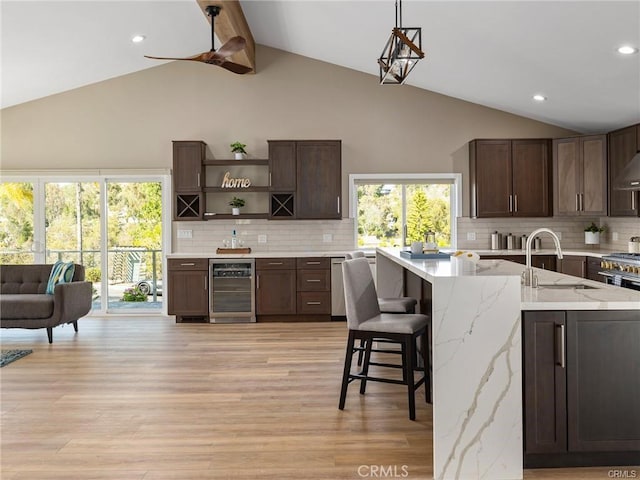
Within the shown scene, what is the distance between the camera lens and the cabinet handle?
2726 mm

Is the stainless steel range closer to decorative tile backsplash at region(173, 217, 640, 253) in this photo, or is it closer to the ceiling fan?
decorative tile backsplash at region(173, 217, 640, 253)

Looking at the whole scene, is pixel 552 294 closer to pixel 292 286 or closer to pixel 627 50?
pixel 627 50

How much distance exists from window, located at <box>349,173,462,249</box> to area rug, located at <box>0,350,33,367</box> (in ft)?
14.2

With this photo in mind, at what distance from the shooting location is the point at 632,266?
555 cm

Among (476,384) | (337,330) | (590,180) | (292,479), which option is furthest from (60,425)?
(590,180)

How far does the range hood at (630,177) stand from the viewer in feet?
18.7

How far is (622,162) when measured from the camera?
6277 mm

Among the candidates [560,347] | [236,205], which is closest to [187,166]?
[236,205]

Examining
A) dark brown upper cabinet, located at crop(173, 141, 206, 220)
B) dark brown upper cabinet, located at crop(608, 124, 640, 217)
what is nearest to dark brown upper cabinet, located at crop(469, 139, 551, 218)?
dark brown upper cabinet, located at crop(608, 124, 640, 217)

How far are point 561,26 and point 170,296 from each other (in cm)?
538

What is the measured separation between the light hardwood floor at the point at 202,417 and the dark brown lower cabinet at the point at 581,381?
194mm

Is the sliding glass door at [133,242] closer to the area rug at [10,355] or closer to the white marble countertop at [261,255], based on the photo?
the white marble countertop at [261,255]

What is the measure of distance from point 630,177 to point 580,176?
1.10 meters

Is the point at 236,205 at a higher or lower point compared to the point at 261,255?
higher
